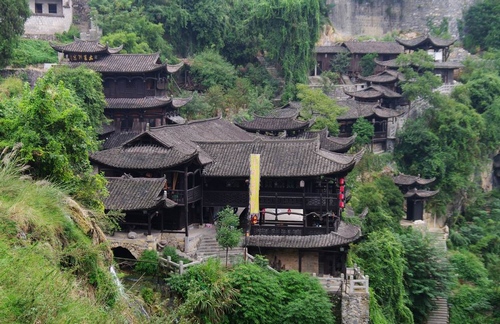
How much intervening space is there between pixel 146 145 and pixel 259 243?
16.8ft

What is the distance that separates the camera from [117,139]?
31984mm

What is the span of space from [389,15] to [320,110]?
33.1 m

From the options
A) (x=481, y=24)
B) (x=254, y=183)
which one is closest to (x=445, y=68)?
(x=481, y=24)

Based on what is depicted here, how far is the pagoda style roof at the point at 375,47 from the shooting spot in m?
54.7

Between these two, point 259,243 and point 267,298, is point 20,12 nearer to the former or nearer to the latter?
point 259,243

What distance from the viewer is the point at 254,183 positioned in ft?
75.2

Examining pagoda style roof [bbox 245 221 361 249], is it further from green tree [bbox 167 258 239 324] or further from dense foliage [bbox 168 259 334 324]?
green tree [bbox 167 258 239 324]

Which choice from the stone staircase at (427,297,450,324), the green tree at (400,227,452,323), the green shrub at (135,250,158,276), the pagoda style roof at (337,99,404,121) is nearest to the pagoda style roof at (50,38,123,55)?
the pagoda style roof at (337,99,404,121)

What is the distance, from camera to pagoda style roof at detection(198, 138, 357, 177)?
75.3ft

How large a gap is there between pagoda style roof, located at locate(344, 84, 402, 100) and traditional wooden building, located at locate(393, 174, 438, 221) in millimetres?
8630

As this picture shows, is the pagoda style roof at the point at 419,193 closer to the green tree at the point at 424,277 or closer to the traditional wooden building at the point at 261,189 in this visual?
the green tree at the point at 424,277

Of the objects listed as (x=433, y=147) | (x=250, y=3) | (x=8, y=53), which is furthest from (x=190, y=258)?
(x=250, y=3)

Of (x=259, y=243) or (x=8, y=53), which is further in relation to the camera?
(x=8, y=53)

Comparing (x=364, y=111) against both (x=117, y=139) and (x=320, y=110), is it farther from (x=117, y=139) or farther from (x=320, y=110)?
(x=117, y=139)
